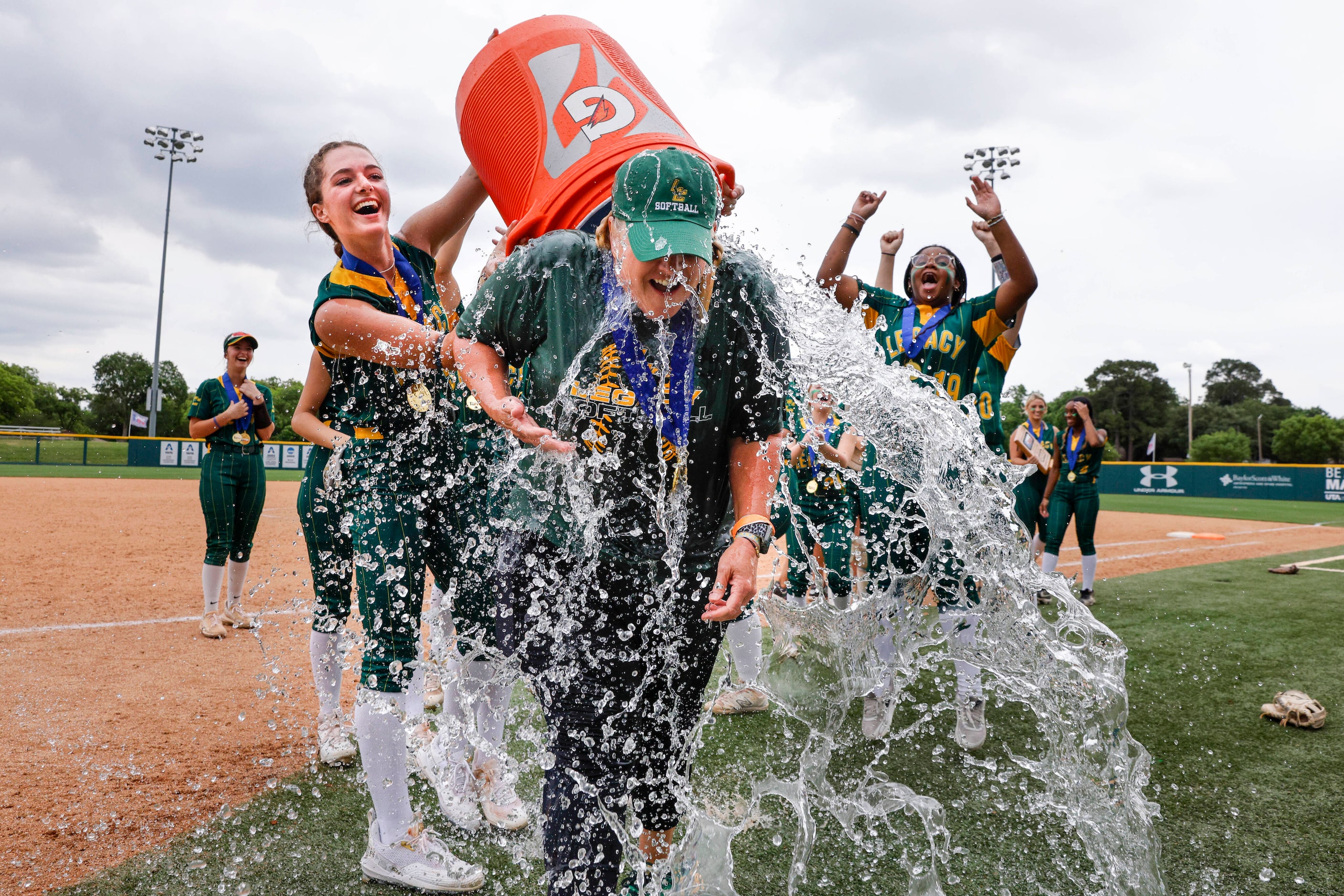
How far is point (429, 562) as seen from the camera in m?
2.73

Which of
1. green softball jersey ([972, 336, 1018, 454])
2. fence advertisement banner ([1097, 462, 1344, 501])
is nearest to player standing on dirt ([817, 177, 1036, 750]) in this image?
green softball jersey ([972, 336, 1018, 454])

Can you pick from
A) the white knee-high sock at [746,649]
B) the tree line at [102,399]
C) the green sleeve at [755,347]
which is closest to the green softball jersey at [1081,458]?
the white knee-high sock at [746,649]

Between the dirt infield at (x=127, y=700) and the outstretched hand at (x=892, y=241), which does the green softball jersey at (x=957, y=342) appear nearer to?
the outstretched hand at (x=892, y=241)

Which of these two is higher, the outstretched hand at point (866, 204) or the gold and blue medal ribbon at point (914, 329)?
the outstretched hand at point (866, 204)

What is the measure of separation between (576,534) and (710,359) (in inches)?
19.9

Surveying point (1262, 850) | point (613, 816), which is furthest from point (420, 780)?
point (1262, 850)

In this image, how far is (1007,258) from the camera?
153 inches

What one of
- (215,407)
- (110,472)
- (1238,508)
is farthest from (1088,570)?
(110,472)

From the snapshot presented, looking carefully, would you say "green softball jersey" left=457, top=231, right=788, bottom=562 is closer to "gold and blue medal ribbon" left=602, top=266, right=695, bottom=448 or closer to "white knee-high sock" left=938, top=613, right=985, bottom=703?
"gold and blue medal ribbon" left=602, top=266, right=695, bottom=448

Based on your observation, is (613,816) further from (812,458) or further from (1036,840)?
(812,458)

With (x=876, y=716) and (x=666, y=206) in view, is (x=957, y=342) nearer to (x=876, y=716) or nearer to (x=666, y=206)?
(x=876, y=716)

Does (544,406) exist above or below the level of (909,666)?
above

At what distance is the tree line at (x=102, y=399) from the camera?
6681cm

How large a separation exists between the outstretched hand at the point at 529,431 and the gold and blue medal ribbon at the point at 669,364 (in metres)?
0.22
